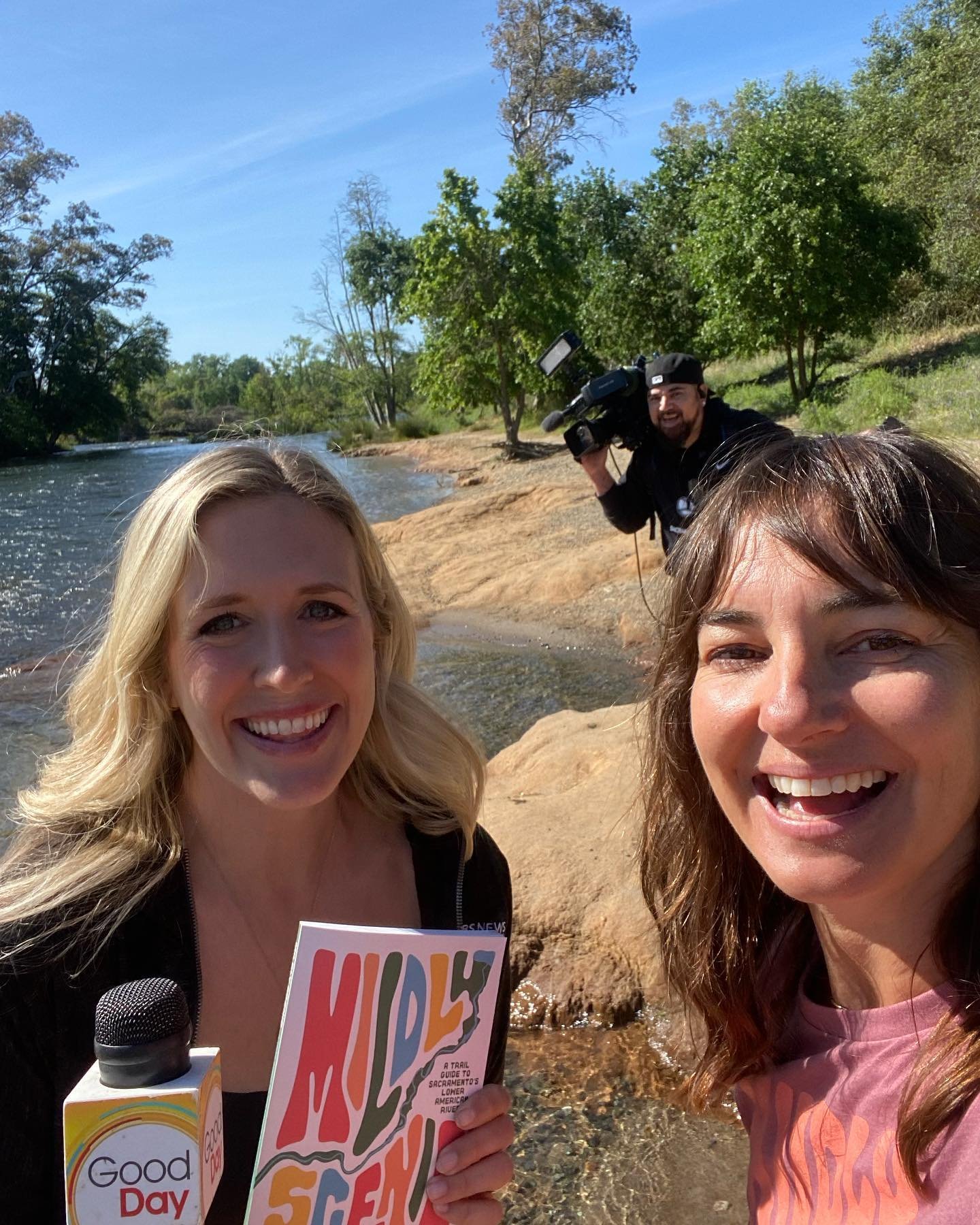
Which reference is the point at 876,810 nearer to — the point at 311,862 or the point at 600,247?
the point at 311,862

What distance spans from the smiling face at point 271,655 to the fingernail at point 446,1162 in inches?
22.2

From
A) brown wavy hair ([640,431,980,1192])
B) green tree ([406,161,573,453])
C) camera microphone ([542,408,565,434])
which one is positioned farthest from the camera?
green tree ([406,161,573,453])

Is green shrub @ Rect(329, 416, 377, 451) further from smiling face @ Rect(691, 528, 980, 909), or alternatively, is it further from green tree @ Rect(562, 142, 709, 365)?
smiling face @ Rect(691, 528, 980, 909)

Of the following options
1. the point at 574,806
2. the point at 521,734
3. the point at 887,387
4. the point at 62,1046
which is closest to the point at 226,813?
the point at 62,1046

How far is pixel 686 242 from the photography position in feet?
75.6

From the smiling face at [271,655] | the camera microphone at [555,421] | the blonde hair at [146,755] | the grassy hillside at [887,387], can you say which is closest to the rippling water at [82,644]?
the blonde hair at [146,755]

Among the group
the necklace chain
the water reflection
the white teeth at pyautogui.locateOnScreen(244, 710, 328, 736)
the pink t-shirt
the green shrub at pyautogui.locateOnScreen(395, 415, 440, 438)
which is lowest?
the water reflection

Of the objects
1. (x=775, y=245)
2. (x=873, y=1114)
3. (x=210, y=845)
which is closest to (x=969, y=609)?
(x=873, y=1114)

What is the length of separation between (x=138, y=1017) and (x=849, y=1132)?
3.02 feet

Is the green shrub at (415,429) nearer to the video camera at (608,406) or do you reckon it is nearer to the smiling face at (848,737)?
the video camera at (608,406)

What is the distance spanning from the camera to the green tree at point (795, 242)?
60.7 feet

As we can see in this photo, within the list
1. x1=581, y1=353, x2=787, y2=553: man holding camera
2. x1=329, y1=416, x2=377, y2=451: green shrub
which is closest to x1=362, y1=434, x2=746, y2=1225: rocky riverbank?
x1=581, y1=353, x2=787, y2=553: man holding camera

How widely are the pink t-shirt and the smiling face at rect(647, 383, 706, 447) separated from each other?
446cm

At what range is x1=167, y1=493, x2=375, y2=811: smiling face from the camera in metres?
1.67
